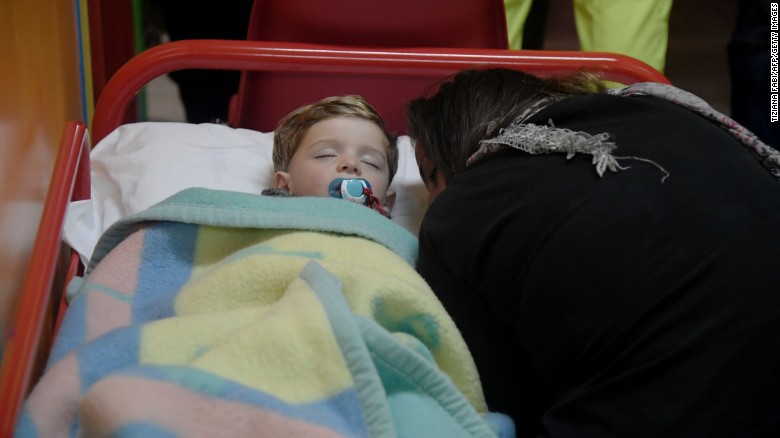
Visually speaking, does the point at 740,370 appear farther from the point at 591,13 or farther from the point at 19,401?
the point at 591,13

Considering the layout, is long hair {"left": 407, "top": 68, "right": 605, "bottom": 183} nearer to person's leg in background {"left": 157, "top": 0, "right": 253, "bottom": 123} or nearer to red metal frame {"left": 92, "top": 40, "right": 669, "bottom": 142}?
red metal frame {"left": 92, "top": 40, "right": 669, "bottom": 142}

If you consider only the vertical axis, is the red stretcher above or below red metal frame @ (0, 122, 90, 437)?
above

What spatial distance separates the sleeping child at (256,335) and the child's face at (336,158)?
5.8 inches

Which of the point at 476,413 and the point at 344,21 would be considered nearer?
the point at 476,413

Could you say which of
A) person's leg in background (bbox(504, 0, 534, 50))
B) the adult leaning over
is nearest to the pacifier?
the adult leaning over

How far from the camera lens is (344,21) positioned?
1672 millimetres

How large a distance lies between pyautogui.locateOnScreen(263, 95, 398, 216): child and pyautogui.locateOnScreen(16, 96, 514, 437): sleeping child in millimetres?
135

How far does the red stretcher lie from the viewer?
1.03 metres

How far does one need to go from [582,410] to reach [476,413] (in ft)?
0.35

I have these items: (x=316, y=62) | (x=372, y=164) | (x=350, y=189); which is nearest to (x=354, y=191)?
(x=350, y=189)

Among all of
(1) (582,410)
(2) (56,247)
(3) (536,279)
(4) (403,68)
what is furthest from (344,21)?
(1) (582,410)

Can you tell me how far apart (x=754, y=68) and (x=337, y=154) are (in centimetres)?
125

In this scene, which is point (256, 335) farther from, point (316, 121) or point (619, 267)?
point (316, 121)

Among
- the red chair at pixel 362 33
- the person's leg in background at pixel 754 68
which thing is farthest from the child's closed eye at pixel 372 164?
the person's leg in background at pixel 754 68
